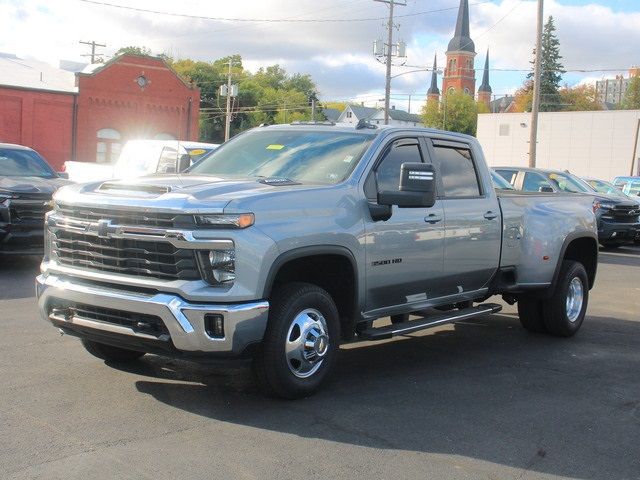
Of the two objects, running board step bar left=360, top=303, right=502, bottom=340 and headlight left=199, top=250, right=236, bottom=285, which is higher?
headlight left=199, top=250, right=236, bottom=285

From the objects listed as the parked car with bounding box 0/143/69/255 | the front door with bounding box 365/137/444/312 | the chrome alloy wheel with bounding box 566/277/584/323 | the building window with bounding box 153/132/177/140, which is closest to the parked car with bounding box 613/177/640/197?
the chrome alloy wheel with bounding box 566/277/584/323

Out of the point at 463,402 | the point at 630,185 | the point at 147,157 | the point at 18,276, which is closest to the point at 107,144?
the point at 630,185

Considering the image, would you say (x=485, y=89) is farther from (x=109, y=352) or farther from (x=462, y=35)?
(x=109, y=352)

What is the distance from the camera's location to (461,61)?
13412cm

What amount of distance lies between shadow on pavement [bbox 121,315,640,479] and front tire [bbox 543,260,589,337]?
538 millimetres

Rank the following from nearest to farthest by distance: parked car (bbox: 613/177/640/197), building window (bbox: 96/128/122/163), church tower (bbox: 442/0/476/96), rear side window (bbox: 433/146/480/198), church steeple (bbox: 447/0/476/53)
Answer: rear side window (bbox: 433/146/480/198) < parked car (bbox: 613/177/640/197) < building window (bbox: 96/128/122/163) < church steeple (bbox: 447/0/476/53) < church tower (bbox: 442/0/476/96)

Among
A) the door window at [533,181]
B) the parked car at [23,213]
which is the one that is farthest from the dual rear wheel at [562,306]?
the door window at [533,181]

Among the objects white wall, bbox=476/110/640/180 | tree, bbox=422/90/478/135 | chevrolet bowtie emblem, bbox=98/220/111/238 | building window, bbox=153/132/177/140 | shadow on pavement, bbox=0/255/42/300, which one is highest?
tree, bbox=422/90/478/135

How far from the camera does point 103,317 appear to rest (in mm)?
5289

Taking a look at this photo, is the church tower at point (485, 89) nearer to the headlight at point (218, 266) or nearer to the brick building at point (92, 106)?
the brick building at point (92, 106)

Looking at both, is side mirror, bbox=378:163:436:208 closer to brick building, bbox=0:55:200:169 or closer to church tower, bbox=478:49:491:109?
brick building, bbox=0:55:200:169

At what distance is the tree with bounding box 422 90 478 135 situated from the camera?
4124 inches

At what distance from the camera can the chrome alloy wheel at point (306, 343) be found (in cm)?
548

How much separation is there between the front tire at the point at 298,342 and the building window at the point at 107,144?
145 feet
